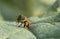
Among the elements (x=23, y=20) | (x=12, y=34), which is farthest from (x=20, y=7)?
(x=12, y=34)

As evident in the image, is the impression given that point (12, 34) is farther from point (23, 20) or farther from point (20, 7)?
point (20, 7)

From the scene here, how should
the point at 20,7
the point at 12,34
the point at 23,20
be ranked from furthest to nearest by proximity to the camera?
Answer: the point at 20,7
the point at 23,20
the point at 12,34

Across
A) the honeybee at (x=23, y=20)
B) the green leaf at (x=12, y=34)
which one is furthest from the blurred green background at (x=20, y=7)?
the green leaf at (x=12, y=34)

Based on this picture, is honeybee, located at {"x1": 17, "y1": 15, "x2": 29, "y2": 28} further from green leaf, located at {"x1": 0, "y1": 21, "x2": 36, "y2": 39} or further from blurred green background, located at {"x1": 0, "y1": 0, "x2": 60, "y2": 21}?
blurred green background, located at {"x1": 0, "y1": 0, "x2": 60, "y2": 21}

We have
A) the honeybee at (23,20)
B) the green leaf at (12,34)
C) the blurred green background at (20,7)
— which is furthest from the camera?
the blurred green background at (20,7)

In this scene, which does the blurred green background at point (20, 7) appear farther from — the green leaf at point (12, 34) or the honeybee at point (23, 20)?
the green leaf at point (12, 34)

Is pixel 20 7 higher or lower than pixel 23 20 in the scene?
higher

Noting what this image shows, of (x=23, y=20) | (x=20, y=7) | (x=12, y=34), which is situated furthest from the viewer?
(x=20, y=7)

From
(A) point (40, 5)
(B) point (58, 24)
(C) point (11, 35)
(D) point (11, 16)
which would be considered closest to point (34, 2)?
(A) point (40, 5)

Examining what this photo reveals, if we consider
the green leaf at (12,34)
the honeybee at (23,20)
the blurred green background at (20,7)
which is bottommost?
the green leaf at (12,34)

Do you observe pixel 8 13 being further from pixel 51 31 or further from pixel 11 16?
pixel 51 31

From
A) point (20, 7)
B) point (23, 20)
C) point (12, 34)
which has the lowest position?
point (12, 34)

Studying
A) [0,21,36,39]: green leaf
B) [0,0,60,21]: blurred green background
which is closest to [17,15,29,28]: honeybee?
[0,21,36,39]: green leaf
